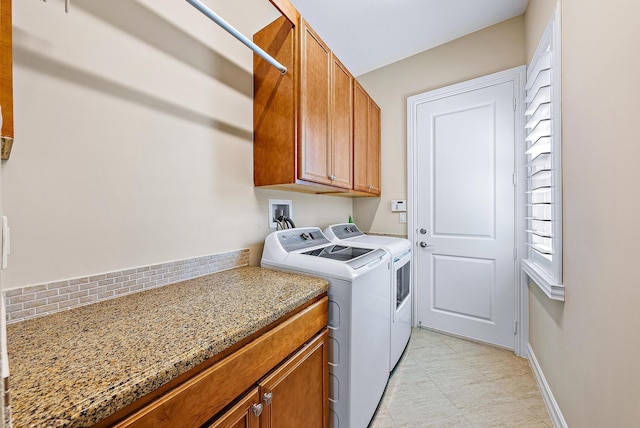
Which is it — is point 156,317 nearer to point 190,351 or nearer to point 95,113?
point 190,351

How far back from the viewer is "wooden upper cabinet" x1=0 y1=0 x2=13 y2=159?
0.70 m

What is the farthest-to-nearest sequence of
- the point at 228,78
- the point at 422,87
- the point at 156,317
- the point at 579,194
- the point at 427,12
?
the point at 422,87 < the point at 427,12 < the point at 228,78 < the point at 579,194 < the point at 156,317

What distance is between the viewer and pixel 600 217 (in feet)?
3.29

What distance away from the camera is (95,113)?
3.26 feet

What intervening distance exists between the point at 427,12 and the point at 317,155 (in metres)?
1.50

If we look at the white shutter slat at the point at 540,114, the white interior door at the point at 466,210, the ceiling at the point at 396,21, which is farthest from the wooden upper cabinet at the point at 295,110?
the white shutter slat at the point at 540,114

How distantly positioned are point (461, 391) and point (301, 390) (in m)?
1.26

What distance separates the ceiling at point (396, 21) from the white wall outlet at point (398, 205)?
142cm

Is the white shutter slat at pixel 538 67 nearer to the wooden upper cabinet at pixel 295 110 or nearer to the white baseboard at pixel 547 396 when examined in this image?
the wooden upper cabinet at pixel 295 110

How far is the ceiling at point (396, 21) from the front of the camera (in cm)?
190

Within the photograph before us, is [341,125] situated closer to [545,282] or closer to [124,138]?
[124,138]

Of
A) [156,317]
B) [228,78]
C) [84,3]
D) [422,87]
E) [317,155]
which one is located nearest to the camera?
[156,317]

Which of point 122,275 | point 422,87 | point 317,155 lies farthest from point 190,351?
point 422,87

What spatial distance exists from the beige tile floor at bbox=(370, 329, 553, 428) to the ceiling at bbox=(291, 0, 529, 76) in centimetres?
267
